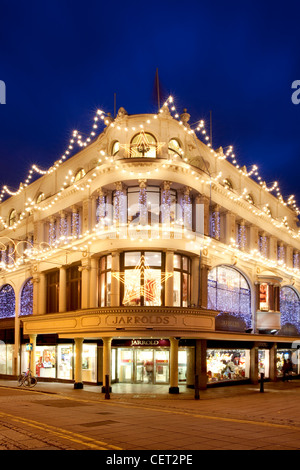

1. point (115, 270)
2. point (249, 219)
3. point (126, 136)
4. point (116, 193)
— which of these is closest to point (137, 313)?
point (115, 270)

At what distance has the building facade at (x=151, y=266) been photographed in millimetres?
25922

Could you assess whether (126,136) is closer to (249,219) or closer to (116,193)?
(116,193)

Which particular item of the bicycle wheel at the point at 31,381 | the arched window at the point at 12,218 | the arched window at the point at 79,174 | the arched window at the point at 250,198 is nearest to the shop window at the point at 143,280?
the bicycle wheel at the point at 31,381

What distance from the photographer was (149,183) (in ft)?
88.7

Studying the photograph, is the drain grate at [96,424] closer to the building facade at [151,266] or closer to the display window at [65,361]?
the building facade at [151,266]

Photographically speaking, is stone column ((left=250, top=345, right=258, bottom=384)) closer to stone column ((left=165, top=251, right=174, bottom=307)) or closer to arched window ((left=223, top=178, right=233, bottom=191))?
stone column ((left=165, top=251, right=174, bottom=307))

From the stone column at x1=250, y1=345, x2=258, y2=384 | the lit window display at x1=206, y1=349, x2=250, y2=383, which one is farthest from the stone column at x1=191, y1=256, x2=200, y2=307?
the stone column at x1=250, y1=345, x2=258, y2=384

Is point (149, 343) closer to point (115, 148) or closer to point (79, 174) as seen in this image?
point (115, 148)

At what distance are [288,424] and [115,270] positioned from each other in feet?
43.6

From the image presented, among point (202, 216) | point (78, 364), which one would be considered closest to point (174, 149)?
point (202, 216)

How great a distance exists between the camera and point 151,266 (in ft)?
85.8

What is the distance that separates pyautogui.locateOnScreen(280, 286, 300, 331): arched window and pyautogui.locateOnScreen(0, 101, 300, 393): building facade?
1.78 meters

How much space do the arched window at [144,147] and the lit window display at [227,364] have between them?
11528mm

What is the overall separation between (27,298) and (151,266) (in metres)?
15.6
